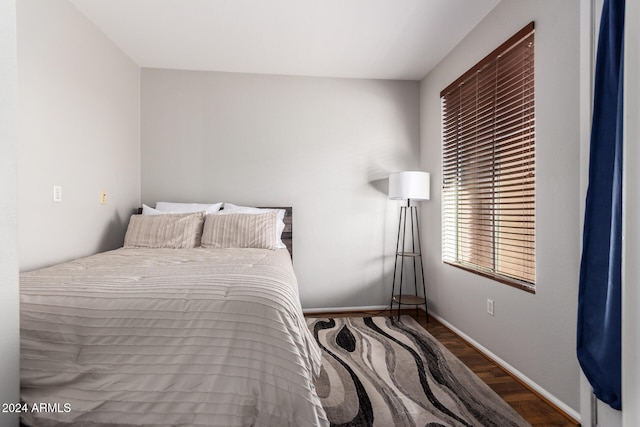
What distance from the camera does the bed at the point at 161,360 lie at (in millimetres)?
1134

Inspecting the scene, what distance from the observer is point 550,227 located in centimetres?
188

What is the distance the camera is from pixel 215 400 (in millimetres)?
1146

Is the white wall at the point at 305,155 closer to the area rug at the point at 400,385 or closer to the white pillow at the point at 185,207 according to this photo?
the white pillow at the point at 185,207

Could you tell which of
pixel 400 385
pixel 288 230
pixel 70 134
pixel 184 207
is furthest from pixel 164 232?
pixel 400 385

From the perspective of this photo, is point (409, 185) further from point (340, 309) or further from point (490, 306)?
point (340, 309)

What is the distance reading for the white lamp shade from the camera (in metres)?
3.17

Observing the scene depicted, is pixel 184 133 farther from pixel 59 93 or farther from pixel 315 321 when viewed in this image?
pixel 315 321

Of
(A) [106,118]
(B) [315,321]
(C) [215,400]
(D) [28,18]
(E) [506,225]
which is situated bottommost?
(B) [315,321]

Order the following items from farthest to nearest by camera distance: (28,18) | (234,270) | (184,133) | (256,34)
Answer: (184,133), (256,34), (28,18), (234,270)

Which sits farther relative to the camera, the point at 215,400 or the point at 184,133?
the point at 184,133

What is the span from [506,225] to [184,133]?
3000 millimetres

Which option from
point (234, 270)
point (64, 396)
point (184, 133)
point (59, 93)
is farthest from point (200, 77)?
point (64, 396)

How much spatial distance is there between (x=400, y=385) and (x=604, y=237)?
1281mm

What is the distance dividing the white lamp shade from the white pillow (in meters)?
1.71
